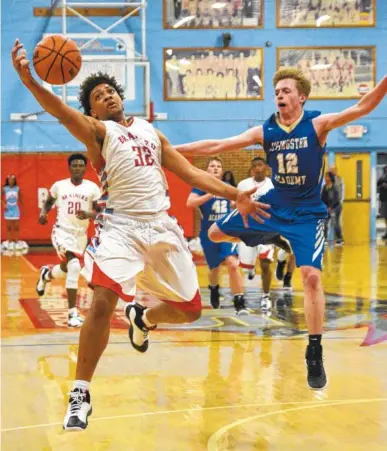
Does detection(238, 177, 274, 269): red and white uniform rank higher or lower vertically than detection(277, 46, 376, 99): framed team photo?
lower

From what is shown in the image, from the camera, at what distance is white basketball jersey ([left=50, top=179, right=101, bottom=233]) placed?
8.73 m

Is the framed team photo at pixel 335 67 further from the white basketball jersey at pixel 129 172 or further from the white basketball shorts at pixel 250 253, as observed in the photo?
the white basketball jersey at pixel 129 172

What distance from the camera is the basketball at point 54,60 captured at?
195 inches

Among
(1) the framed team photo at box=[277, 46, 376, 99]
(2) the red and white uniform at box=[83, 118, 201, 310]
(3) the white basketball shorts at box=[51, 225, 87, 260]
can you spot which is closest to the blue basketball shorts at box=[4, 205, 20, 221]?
(1) the framed team photo at box=[277, 46, 376, 99]

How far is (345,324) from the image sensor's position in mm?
8172

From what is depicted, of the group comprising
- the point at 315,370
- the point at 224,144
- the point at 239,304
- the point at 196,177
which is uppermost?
the point at 224,144

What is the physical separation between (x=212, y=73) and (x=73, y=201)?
12.3 m

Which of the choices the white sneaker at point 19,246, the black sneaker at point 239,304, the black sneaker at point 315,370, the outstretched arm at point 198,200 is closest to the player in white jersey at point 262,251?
the black sneaker at point 239,304

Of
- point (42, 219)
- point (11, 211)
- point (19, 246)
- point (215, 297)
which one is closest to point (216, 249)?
point (215, 297)

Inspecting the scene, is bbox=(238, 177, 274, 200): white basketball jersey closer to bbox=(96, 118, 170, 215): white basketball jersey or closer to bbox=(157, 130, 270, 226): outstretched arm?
bbox=(157, 130, 270, 226): outstretched arm

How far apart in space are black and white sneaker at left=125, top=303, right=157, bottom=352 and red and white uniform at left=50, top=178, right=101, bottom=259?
3.24 metres

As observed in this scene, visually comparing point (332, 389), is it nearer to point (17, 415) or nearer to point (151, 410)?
point (151, 410)

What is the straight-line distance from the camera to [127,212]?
182 inches

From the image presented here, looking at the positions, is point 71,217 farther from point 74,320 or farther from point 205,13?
point 205,13
